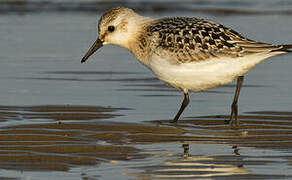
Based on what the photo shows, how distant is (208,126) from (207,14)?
11.0 meters

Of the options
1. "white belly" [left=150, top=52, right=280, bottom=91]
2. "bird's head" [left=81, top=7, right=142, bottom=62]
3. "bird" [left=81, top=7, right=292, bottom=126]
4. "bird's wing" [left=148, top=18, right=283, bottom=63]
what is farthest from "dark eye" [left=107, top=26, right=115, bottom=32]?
"white belly" [left=150, top=52, right=280, bottom=91]

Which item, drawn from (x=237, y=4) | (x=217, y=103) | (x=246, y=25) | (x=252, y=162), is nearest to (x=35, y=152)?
(x=252, y=162)

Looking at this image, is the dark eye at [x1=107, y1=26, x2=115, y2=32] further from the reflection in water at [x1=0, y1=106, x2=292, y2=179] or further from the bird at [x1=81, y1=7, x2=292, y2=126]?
the reflection in water at [x1=0, y1=106, x2=292, y2=179]

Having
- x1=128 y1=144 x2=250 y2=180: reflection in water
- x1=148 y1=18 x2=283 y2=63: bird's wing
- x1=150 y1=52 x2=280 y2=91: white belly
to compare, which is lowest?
x1=128 y1=144 x2=250 y2=180: reflection in water

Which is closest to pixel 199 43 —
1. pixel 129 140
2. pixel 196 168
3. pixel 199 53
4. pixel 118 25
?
pixel 199 53

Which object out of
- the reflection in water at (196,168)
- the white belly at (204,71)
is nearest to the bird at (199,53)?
the white belly at (204,71)

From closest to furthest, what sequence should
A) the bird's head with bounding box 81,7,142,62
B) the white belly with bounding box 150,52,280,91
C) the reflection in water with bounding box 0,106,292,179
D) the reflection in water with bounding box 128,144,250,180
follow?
1. the reflection in water with bounding box 128,144,250,180
2. the reflection in water with bounding box 0,106,292,179
3. the white belly with bounding box 150,52,280,91
4. the bird's head with bounding box 81,7,142,62

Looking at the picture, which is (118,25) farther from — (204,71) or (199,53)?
(204,71)

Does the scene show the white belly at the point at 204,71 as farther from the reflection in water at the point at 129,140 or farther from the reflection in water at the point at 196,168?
the reflection in water at the point at 196,168

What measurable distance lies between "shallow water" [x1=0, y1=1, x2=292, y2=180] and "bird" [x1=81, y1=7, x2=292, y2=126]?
55 cm

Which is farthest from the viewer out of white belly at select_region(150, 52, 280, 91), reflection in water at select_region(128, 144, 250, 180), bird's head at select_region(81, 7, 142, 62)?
bird's head at select_region(81, 7, 142, 62)

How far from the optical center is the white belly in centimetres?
928

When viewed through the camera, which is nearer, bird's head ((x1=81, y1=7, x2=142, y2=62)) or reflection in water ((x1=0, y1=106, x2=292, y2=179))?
reflection in water ((x1=0, y1=106, x2=292, y2=179))

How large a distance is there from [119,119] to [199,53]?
1268 millimetres
